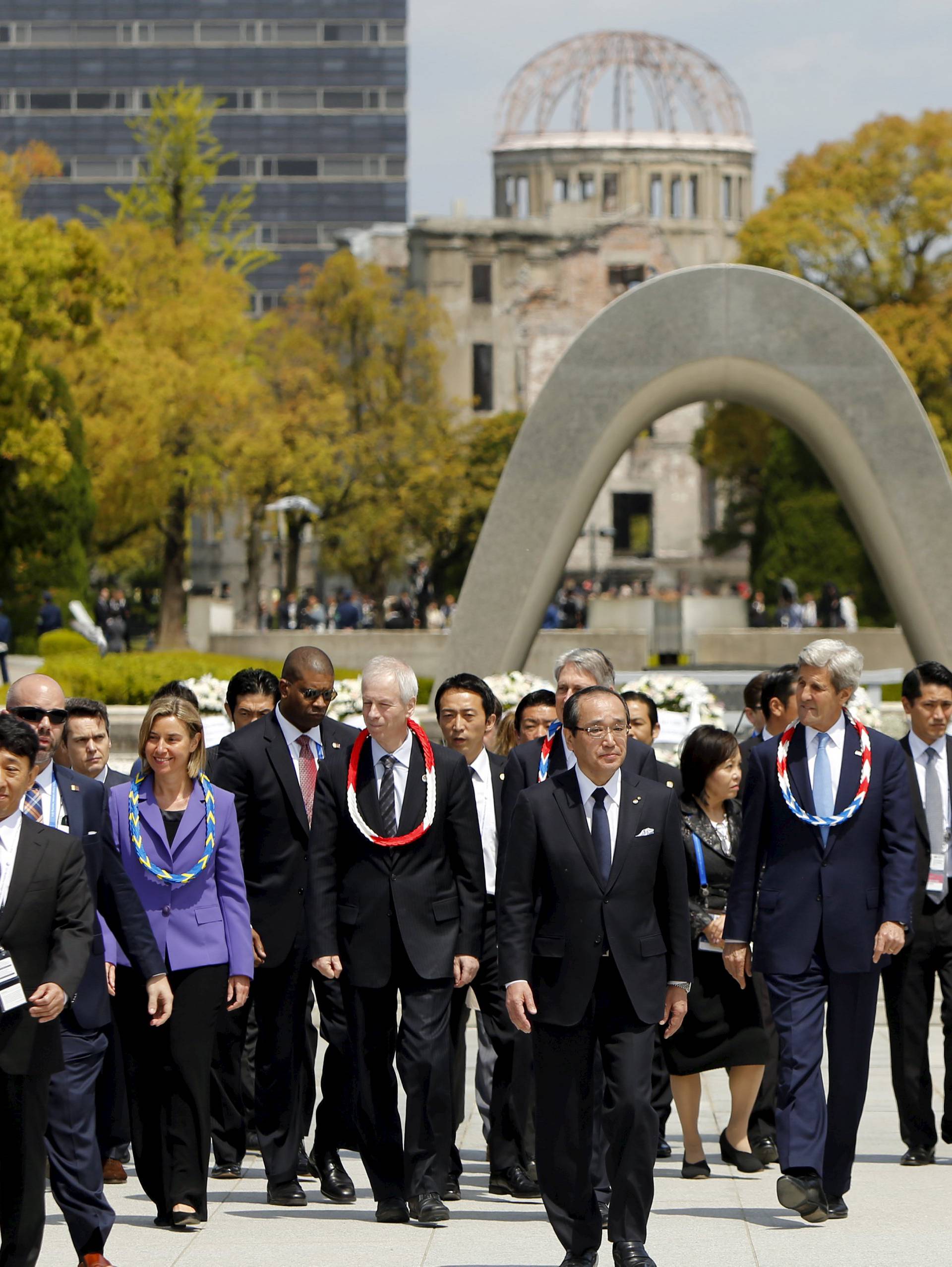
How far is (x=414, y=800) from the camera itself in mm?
6340

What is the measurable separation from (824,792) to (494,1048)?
61.4 inches

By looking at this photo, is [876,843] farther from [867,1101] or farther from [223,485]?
[223,485]

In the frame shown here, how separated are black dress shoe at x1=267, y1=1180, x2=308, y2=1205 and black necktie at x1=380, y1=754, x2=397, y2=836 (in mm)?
1233

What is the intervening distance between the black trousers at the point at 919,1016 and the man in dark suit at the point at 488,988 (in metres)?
1.39

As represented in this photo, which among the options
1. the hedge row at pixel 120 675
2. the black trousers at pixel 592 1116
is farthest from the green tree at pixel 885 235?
the black trousers at pixel 592 1116

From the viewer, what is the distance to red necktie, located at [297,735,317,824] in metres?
6.96

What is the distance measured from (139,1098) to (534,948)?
144cm

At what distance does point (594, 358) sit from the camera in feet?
53.8

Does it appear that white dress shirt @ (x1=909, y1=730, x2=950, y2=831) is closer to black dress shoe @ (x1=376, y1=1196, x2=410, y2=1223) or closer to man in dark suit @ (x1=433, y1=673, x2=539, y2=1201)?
man in dark suit @ (x1=433, y1=673, x2=539, y2=1201)

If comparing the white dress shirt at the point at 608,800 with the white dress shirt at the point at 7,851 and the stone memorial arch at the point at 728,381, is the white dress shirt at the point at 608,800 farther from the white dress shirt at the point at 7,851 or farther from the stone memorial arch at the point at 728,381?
the stone memorial arch at the point at 728,381

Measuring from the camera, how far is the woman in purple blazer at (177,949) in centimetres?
611

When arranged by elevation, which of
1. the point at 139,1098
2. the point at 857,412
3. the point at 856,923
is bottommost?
the point at 139,1098

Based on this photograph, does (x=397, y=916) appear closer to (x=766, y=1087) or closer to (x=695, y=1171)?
(x=695, y=1171)

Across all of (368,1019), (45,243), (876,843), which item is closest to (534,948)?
(368,1019)
